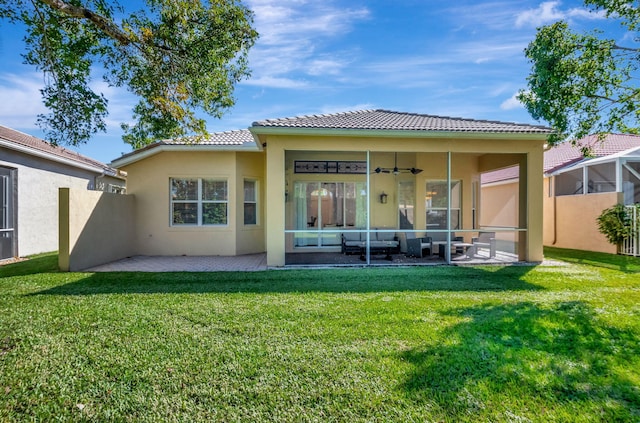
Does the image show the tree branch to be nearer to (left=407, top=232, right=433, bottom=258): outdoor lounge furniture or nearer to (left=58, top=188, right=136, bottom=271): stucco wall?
(left=58, top=188, right=136, bottom=271): stucco wall

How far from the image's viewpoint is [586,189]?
14.4 m

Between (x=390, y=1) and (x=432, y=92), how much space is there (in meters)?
5.78

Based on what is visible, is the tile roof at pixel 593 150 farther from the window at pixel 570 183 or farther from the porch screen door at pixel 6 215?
the porch screen door at pixel 6 215

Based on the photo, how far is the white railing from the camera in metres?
11.5

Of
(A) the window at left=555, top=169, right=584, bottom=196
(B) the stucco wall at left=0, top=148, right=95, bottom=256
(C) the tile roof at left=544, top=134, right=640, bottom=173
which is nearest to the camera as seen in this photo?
(B) the stucco wall at left=0, top=148, right=95, bottom=256

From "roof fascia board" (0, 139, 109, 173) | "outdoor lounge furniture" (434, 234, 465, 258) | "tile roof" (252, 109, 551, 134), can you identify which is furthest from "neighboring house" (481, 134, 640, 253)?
"roof fascia board" (0, 139, 109, 173)

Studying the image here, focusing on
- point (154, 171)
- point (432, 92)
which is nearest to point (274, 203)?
point (154, 171)

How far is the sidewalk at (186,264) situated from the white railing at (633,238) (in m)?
12.5

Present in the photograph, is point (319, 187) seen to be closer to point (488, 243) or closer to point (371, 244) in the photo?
point (371, 244)

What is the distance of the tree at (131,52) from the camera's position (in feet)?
28.3

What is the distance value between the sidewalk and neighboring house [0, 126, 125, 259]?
429 cm

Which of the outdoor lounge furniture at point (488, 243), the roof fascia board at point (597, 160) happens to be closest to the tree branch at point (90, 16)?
the outdoor lounge furniture at point (488, 243)

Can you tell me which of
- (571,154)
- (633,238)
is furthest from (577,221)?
(571,154)

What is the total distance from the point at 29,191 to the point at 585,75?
17775 millimetres
